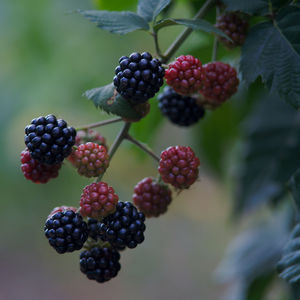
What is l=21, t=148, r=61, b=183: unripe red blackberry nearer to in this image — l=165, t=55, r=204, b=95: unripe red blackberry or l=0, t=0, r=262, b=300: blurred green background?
l=165, t=55, r=204, b=95: unripe red blackberry

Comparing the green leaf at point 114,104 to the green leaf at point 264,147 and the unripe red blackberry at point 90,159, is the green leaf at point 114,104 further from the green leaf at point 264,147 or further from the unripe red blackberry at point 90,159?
the green leaf at point 264,147

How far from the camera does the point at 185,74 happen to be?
124 centimetres

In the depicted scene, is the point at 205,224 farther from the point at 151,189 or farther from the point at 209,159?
the point at 151,189

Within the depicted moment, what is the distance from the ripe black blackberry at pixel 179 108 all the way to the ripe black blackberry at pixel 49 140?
1.45ft

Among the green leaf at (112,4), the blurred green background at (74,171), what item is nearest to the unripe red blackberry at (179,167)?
the blurred green background at (74,171)

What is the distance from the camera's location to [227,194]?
2.62 meters

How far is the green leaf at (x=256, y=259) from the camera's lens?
83.7 inches

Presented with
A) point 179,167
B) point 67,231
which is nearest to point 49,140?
point 67,231

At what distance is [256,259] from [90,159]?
1.28m

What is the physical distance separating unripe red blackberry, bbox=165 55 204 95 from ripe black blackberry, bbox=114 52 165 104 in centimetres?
4

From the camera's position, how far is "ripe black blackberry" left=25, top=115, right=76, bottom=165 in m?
1.20

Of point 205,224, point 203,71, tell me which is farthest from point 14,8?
point 205,224

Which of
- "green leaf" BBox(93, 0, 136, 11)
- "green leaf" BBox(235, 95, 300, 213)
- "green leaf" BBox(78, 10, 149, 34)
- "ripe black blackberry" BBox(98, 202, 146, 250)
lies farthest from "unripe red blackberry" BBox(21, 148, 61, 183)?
"green leaf" BBox(235, 95, 300, 213)

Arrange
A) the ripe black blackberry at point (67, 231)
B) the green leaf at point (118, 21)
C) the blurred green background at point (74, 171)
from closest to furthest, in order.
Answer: the ripe black blackberry at point (67, 231)
the green leaf at point (118, 21)
the blurred green background at point (74, 171)
